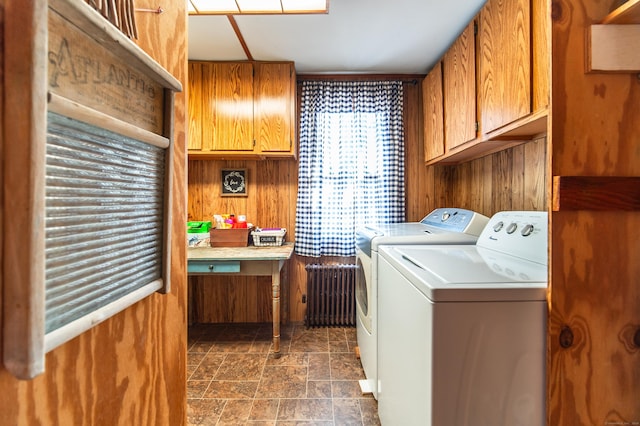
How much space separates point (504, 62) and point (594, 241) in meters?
1.02

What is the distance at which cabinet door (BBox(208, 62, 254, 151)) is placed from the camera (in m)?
2.43

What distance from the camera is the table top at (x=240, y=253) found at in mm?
2166

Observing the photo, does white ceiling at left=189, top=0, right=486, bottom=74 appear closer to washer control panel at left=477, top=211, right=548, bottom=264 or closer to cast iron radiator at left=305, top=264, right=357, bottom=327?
washer control panel at left=477, top=211, right=548, bottom=264

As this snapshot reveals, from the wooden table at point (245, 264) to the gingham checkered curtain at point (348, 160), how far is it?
0.50m

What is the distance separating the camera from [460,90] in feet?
6.18

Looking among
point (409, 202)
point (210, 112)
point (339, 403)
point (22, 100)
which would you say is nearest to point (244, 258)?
point (339, 403)

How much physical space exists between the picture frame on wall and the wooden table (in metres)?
0.67

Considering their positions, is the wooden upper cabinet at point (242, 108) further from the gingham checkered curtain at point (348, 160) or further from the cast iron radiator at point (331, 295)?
the cast iron radiator at point (331, 295)

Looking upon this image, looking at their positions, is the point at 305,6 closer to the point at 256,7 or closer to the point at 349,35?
the point at 256,7

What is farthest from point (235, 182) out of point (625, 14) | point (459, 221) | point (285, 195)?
point (625, 14)

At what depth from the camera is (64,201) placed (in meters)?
0.41

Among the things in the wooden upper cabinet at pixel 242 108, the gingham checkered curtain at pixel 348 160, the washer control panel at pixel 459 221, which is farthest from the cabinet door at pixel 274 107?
the washer control panel at pixel 459 221

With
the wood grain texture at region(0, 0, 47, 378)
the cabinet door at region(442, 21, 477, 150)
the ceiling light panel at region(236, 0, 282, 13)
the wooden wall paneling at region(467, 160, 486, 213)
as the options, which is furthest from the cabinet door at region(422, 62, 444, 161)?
the wood grain texture at region(0, 0, 47, 378)

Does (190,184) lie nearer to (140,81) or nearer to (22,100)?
(140,81)
